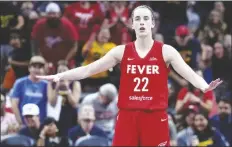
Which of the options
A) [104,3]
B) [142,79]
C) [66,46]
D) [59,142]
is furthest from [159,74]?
[104,3]

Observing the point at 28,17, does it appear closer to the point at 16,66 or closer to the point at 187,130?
the point at 16,66

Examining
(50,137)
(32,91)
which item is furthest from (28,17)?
(50,137)

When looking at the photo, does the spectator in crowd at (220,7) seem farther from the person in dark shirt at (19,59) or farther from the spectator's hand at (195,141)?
the spectator's hand at (195,141)

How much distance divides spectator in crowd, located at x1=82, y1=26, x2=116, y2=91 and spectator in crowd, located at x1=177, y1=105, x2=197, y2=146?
1.87m

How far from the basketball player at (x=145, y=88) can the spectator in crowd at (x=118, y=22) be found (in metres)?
6.41

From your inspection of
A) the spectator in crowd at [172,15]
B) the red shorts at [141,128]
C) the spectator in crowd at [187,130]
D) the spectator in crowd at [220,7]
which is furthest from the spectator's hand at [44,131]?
the spectator in crowd at [220,7]

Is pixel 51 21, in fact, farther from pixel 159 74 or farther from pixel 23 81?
pixel 159 74

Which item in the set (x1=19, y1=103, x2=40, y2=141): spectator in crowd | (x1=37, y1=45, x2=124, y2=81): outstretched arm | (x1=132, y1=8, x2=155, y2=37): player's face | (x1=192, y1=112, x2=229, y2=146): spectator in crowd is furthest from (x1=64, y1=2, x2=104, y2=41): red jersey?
(x1=132, y1=8, x2=155, y2=37): player's face

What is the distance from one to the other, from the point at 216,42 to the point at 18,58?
411 centimetres

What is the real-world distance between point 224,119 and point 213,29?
3.21 meters

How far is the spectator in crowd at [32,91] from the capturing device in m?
13.1

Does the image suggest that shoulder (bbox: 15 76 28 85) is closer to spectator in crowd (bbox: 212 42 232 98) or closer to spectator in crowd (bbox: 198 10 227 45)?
spectator in crowd (bbox: 212 42 232 98)

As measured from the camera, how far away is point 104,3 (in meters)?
16.1

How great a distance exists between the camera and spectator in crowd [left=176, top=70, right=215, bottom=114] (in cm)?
1362
